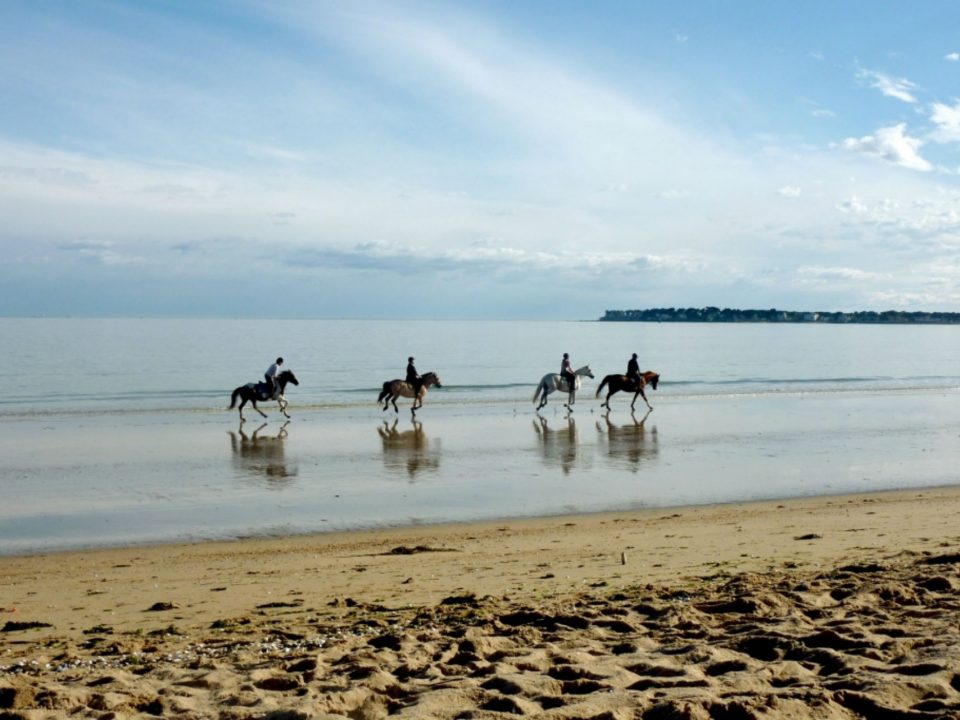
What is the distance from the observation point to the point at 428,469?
18.9 m

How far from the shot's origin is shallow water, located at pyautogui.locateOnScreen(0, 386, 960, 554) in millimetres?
14055

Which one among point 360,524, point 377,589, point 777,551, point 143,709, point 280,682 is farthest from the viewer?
point 360,524

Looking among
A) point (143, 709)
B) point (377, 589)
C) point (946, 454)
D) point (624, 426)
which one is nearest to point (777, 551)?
point (377, 589)

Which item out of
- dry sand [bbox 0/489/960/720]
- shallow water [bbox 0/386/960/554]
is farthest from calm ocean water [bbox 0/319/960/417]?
dry sand [bbox 0/489/960/720]

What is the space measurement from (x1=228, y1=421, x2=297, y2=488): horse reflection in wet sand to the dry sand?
20.3 feet

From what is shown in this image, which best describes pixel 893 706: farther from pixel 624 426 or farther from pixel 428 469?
pixel 624 426

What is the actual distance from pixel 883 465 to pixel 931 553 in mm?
10246

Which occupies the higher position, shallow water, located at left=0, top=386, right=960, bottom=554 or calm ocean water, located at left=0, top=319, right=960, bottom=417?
calm ocean water, located at left=0, top=319, right=960, bottom=417

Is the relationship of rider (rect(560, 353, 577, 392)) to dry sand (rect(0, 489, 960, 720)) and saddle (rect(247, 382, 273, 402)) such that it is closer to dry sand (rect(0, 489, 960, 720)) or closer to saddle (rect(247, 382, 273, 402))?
saddle (rect(247, 382, 273, 402))

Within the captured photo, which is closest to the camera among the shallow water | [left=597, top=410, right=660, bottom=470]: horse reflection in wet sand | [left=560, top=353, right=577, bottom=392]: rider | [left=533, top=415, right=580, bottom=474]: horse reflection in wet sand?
the shallow water

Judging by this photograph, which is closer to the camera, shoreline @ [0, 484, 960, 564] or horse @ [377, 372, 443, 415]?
shoreline @ [0, 484, 960, 564]

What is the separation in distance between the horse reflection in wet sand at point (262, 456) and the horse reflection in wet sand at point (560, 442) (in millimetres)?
5687

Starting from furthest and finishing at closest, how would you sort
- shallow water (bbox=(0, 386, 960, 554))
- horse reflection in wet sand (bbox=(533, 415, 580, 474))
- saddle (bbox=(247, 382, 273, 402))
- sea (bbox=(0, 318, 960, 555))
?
saddle (bbox=(247, 382, 273, 402))
horse reflection in wet sand (bbox=(533, 415, 580, 474))
sea (bbox=(0, 318, 960, 555))
shallow water (bbox=(0, 386, 960, 554))

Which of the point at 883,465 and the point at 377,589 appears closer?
the point at 377,589
